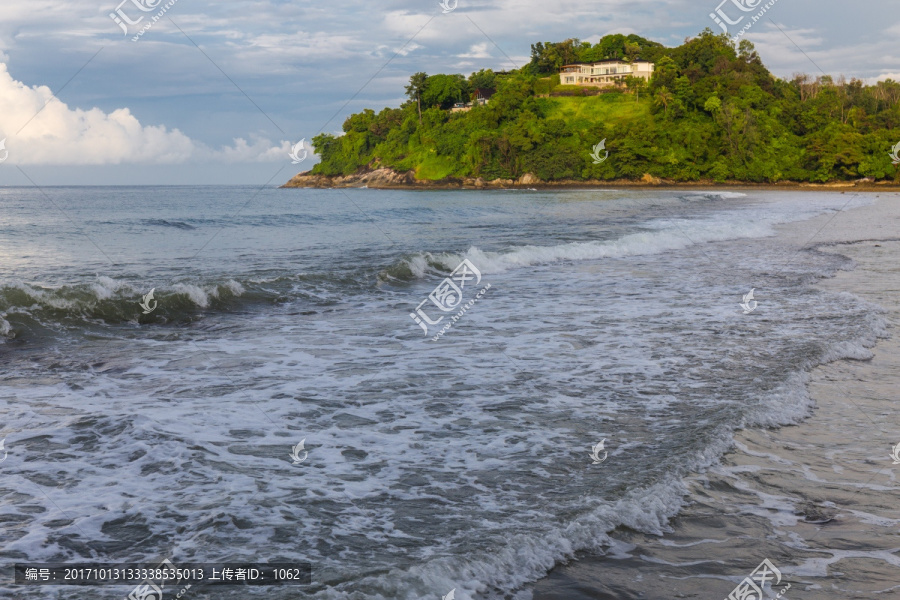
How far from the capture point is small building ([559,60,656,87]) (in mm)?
120438

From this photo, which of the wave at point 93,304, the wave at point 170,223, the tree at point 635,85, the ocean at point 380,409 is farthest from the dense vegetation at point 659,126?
the wave at point 93,304

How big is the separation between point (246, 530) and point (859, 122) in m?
112

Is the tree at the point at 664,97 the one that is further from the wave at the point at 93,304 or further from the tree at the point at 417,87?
the wave at the point at 93,304

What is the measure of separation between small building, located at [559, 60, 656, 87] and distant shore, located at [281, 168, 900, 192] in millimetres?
28841

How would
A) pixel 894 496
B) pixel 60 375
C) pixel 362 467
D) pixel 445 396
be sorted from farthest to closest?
pixel 60 375
pixel 445 396
pixel 362 467
pixel 894 496

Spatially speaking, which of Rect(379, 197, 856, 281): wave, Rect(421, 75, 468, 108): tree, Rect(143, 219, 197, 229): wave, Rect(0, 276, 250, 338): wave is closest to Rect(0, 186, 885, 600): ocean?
Rect(0, 276, 250, 338): wave

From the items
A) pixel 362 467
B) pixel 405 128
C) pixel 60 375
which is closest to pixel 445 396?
pixel 362 467

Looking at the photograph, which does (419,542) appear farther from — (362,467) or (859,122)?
(859,122)

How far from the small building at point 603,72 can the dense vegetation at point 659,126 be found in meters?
2.67

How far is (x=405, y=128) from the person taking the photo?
419ft

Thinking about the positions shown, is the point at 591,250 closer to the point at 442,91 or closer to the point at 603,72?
the point at 603,72

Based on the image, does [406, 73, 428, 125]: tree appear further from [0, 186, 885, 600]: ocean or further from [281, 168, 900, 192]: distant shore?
[0, 186, 885, 600]: ocean

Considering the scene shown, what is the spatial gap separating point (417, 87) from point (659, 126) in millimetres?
53113

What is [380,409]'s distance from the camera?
5902 millimetres
